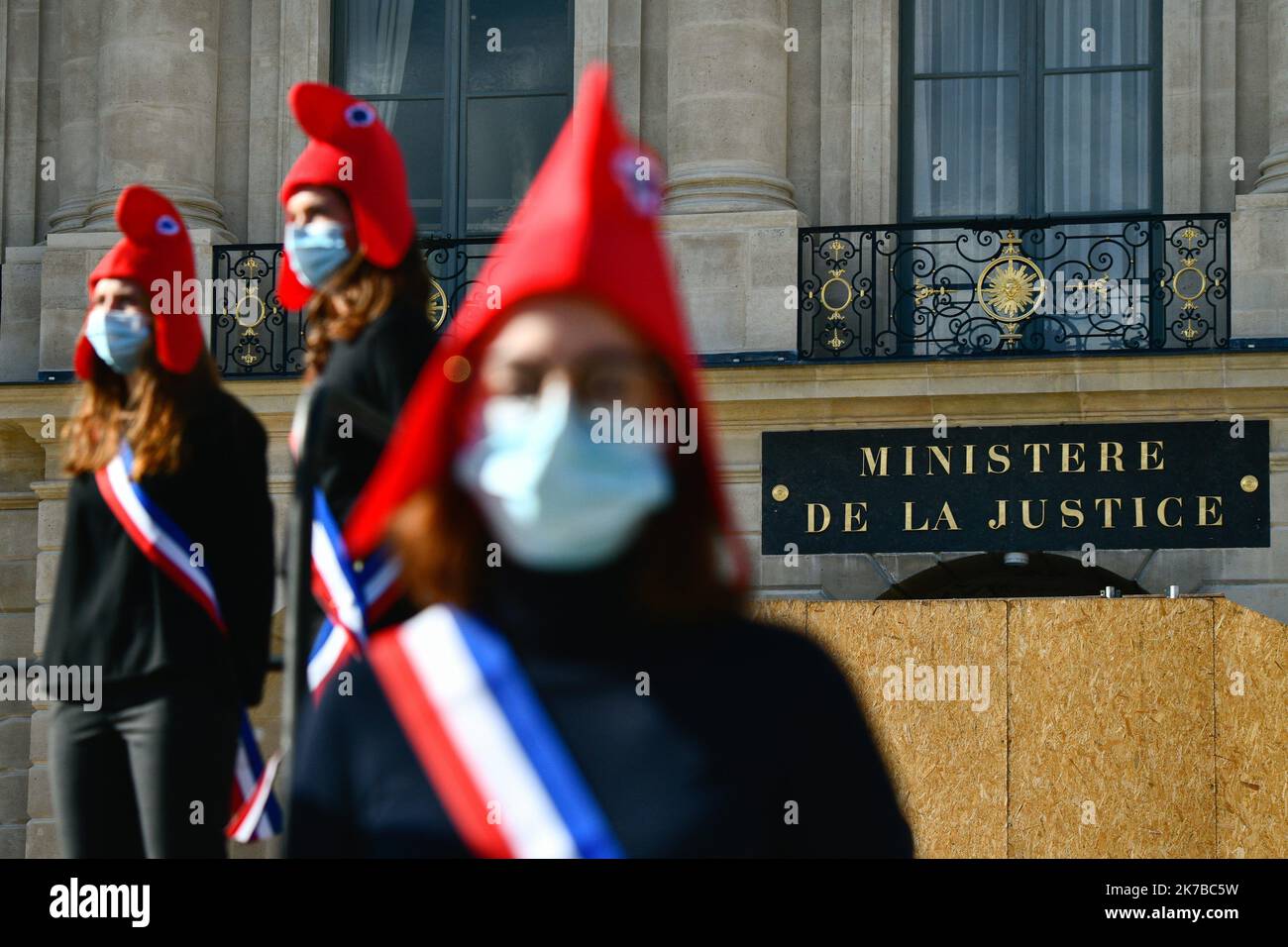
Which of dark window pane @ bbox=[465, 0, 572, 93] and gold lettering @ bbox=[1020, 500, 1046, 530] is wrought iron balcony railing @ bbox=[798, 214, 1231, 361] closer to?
gold lettering @ bbox=[1020, 500, 1046, 530]

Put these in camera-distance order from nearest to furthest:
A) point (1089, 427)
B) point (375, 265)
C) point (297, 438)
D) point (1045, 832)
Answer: point (297, 438), point (375, 265), point (1045, 832), point (1089, 427)

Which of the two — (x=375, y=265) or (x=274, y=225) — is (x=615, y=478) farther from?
(x=274, y=225)

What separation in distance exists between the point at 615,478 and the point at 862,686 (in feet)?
34.2

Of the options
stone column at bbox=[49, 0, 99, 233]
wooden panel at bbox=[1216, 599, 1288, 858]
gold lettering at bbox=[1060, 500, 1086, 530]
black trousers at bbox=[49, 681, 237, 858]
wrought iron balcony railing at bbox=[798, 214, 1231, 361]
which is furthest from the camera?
stone column at bbox=[49, 0, 99, 233]

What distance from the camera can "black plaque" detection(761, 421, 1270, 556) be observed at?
52.7 feet

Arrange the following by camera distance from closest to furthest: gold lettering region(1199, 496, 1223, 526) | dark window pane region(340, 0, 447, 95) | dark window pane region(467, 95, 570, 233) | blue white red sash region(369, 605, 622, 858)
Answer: blue white red sash region(369, 605, 622, 858) → gold lettering region(1199, 496, 1223, 526) → dark window pane region(467, 95, 570, 233) → dark window pane region(340, 0, 447, 95)

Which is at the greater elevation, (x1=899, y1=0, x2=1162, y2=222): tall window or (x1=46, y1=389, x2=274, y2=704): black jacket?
(x1=899, y1=0, x2=1162, y2=222): tall window

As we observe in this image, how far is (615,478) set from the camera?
3.16 m

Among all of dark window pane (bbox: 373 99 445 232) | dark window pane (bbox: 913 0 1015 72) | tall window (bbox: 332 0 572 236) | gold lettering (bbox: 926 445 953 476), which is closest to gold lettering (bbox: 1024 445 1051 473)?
gold lettering (bbox: 926 445 953 476)

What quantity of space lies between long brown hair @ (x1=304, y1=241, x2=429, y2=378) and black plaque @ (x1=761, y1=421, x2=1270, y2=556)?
12.5m

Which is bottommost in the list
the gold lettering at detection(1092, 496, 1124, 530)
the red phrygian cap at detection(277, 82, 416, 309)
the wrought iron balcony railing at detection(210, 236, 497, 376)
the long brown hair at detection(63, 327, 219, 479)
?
the gold lettering at detection(1092, 496, 1124, 530)

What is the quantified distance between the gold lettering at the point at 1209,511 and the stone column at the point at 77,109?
8.32 metres
